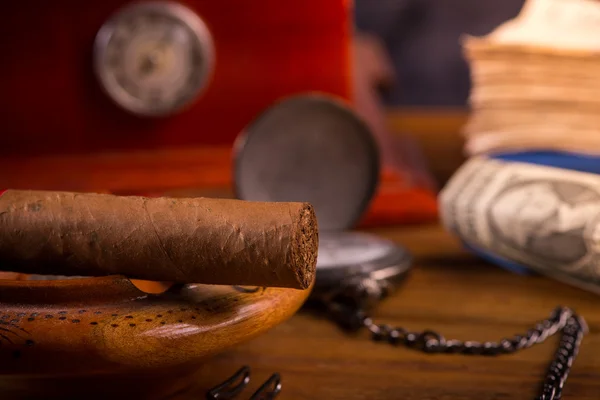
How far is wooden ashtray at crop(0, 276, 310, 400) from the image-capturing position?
1.75 ft

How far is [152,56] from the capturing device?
1707 millimetres

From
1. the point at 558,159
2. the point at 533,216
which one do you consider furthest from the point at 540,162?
the point at 533,216

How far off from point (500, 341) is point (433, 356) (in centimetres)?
11

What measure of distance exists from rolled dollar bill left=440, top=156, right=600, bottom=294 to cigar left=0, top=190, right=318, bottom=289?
506 mm

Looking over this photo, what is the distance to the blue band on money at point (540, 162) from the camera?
3.79ft

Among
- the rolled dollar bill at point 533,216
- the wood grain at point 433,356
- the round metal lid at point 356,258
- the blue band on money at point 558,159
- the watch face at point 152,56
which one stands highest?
the watch face at point 152,56

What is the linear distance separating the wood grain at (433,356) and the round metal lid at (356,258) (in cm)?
6

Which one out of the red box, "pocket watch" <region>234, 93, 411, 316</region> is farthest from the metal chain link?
the red box

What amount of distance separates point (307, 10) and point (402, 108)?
0.73m

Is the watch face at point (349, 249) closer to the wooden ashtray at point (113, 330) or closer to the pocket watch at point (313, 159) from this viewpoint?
the pocket watch at point (313, 159)

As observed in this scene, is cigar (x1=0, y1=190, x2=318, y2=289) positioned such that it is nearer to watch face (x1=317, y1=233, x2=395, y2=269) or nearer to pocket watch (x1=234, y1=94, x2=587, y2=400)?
watch face (x1=317, y1=233, x2=395, y2=269)

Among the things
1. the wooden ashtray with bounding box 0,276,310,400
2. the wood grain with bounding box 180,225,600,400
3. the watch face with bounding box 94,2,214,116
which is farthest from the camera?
the watch face with bounding box 94,2,214,116

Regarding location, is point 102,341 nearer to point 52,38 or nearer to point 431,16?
point 52,38

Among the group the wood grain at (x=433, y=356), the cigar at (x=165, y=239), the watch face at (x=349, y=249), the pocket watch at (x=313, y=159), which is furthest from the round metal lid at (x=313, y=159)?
the cigar at (x=165, y=239)
